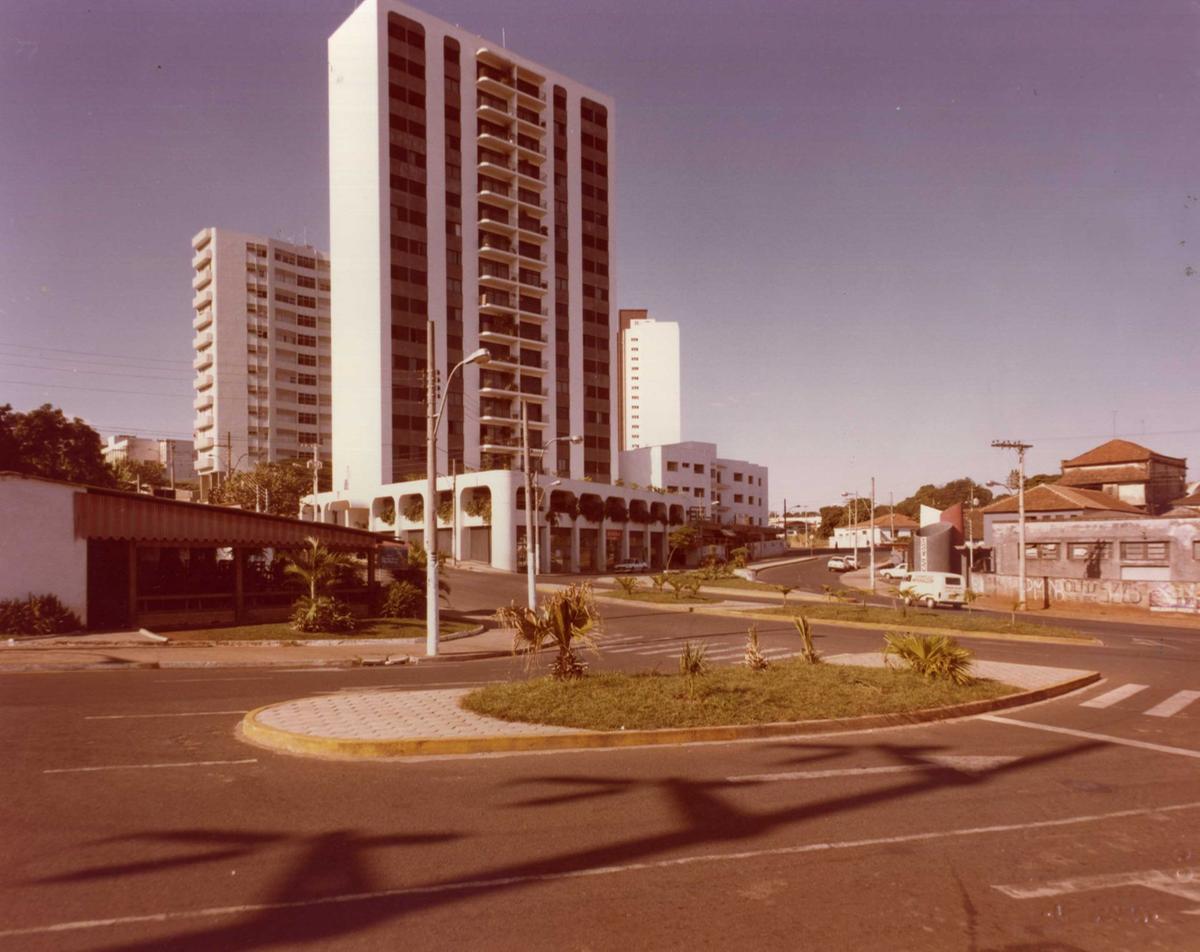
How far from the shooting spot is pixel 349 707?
1200 cm

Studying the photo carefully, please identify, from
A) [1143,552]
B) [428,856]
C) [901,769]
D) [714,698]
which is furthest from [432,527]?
[1143,552]

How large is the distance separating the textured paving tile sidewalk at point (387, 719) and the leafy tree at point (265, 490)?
5494 cm

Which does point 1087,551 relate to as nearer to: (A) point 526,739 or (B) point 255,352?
(A) point 526,739

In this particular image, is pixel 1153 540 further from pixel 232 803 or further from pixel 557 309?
pixel 557 309

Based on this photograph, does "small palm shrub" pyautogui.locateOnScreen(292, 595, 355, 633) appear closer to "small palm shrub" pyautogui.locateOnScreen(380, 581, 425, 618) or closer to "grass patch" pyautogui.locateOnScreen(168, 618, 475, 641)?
"grass patch" pyautogui.locateOnScreen(168, 618, 475, 641)

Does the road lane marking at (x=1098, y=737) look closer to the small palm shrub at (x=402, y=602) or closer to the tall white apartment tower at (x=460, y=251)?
the small palm shrub at (x=402, y=602)

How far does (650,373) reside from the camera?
161750 mm

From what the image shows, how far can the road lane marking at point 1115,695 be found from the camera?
1412 centimetres

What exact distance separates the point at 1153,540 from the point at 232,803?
5138 centimetres

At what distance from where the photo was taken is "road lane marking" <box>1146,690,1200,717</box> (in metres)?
13.2

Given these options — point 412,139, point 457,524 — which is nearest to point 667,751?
point 457,524

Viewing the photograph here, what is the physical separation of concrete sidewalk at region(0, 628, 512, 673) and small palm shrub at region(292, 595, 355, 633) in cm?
132

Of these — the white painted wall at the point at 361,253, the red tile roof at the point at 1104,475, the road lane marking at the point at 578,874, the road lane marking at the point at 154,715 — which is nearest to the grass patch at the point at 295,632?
the road lane marking at the point at 154,715

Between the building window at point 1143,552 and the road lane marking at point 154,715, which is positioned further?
the building window at point 1143,552
